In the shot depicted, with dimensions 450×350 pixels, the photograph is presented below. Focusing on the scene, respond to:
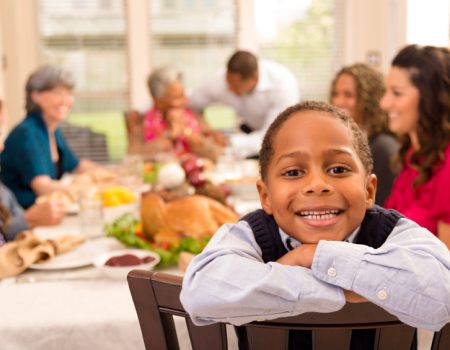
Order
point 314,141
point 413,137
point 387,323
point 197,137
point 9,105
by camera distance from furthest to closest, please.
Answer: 1. point 9,105
2. point 197,137
3. point 413,137
4. point 314,141
5. point 387,323

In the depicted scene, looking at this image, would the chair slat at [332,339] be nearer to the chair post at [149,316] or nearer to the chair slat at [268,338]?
the chair slat at [268,338]

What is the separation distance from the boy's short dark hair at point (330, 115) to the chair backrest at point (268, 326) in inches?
11.2

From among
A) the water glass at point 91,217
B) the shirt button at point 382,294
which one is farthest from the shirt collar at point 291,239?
the water glass at point 91,217

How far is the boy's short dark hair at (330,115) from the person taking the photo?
39.0 inches

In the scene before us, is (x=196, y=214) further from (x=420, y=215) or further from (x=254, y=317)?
(x=254, y=317)

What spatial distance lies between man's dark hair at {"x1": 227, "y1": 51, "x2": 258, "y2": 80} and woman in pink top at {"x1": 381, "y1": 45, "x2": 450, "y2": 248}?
201cm

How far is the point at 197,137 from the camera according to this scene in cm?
345

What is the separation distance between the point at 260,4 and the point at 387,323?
4.57m

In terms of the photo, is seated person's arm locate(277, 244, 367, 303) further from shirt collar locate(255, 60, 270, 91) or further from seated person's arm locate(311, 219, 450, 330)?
shirt collar locate(255, 60, 270, 91)

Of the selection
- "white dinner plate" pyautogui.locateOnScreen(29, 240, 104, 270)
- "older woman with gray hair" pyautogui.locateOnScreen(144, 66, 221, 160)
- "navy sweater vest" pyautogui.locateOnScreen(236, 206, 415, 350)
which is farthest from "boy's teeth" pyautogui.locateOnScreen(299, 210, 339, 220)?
"older woman with gray hair" pyautogui.locateOnScreen(144, 66, 221, 160)

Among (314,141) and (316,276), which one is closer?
(316,276)

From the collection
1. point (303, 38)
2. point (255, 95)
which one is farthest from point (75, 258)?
point (303, 38)

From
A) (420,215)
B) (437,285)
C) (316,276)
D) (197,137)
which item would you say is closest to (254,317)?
(316,276)

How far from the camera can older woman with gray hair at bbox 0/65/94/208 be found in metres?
2.76
